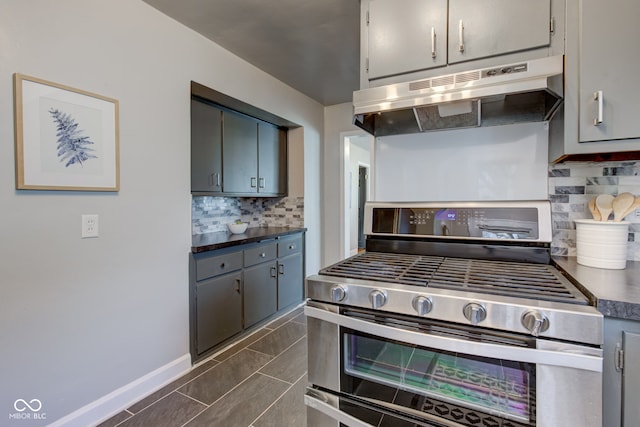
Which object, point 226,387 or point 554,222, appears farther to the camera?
point 226,387

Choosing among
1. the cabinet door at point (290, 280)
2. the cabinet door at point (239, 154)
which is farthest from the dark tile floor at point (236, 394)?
the cabinet door at point (239, 154)

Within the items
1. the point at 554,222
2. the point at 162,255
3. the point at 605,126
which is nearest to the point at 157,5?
the point at 162,255

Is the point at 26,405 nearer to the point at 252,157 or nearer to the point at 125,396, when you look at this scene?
the point at 125,396

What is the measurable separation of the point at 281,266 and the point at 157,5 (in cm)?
231

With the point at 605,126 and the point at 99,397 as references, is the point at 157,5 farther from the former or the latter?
the point at 605,126

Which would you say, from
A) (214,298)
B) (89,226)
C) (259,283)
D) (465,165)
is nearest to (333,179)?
(259,283)

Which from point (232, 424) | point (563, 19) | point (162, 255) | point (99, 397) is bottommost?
point (232, 424)

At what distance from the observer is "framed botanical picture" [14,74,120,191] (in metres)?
1.42

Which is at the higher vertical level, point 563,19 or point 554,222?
point 563,19

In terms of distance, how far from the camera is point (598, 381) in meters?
0.87

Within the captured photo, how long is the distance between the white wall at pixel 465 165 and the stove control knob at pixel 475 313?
917 mm

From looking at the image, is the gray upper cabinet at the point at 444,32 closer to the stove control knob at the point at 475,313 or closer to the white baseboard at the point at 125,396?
the stove control knob at the point at 475,313

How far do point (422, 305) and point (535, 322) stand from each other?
1.01 feet

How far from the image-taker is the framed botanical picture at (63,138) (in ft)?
4.66
